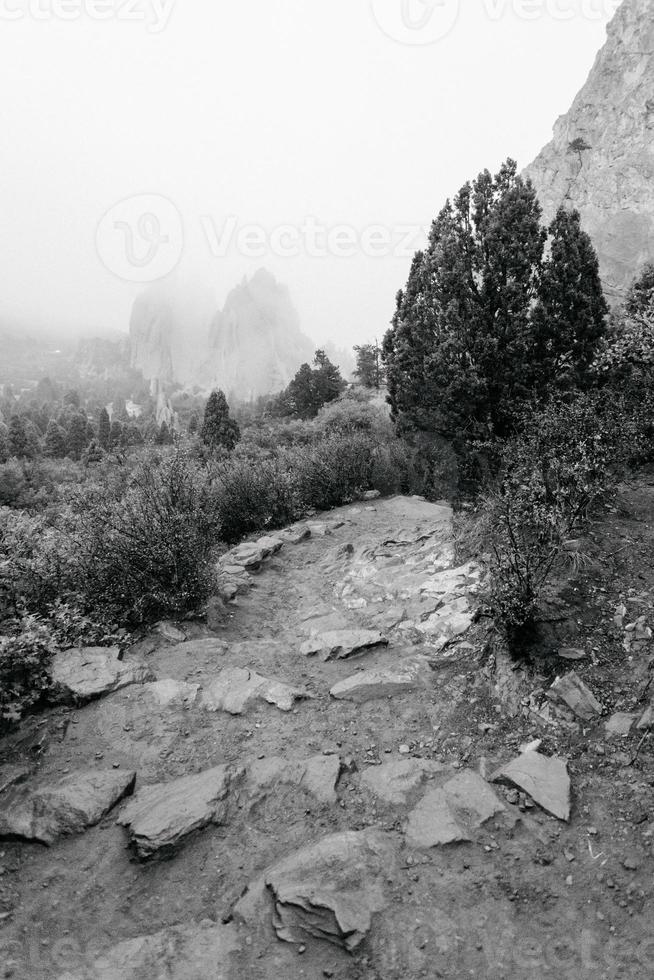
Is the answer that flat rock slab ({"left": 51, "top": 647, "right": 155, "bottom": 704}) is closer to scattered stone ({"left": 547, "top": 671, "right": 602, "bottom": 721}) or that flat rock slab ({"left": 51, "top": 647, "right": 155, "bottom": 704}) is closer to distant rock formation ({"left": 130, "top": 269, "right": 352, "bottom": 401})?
scattered stone ({"left": 547, "top": 671, "right": 602, "bottom": 721})

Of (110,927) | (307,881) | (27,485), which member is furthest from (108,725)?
(27,485)

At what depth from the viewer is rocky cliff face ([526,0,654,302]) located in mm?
57062

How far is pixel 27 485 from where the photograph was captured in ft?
144

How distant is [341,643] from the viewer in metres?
5.86

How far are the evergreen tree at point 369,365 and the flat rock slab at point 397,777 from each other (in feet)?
117

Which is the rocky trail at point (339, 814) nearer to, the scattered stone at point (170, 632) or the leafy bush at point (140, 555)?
the scattered stone at point (170, 632)

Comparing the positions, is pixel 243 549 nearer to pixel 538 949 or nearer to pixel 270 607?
pixel 270 607

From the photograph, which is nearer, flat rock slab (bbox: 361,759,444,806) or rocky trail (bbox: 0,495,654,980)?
rocky trail (bbox: 0,495,654,980)

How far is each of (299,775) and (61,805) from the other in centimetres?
165

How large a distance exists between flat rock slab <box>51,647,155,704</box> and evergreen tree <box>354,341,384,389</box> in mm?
34584

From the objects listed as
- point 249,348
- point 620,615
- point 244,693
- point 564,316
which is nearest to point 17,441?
point 564,316

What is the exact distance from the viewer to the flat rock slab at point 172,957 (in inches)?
94.0

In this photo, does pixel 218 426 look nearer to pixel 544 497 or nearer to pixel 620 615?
pixel 544 497

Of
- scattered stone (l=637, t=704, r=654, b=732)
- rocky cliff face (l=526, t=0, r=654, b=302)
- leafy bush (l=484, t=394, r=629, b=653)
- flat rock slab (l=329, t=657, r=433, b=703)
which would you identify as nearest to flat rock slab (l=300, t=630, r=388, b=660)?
flat rock slab (l=329, t=657, r=433, b=703)
